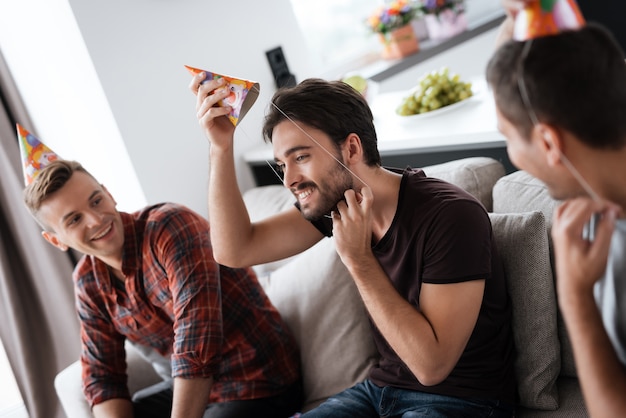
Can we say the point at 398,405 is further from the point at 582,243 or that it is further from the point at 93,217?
the point at 93,217

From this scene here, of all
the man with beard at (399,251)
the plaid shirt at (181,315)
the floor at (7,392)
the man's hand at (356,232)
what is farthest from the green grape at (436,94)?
the floor at (7,392)

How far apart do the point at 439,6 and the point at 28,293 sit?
2.60 meters

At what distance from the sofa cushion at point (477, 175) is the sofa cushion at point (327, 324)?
0.41 meters

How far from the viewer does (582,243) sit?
0.99 meters

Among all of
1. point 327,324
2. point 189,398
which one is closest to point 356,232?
point 327,324

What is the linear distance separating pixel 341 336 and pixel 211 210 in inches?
21.4

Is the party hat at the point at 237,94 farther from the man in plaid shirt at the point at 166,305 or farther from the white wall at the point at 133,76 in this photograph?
the white wall at the point at 133,76

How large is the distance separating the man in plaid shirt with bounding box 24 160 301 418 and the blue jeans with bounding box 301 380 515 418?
29 cm

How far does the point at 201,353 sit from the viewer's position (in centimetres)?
194

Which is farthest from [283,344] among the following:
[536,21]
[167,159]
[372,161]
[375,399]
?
[536,21]

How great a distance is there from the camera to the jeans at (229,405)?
6.67ft

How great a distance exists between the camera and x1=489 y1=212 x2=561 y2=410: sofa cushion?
162cm

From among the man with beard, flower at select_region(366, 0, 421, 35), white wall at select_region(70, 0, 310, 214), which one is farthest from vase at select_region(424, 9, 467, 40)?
the man with beard

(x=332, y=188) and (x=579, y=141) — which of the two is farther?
(x=332, y=188)
